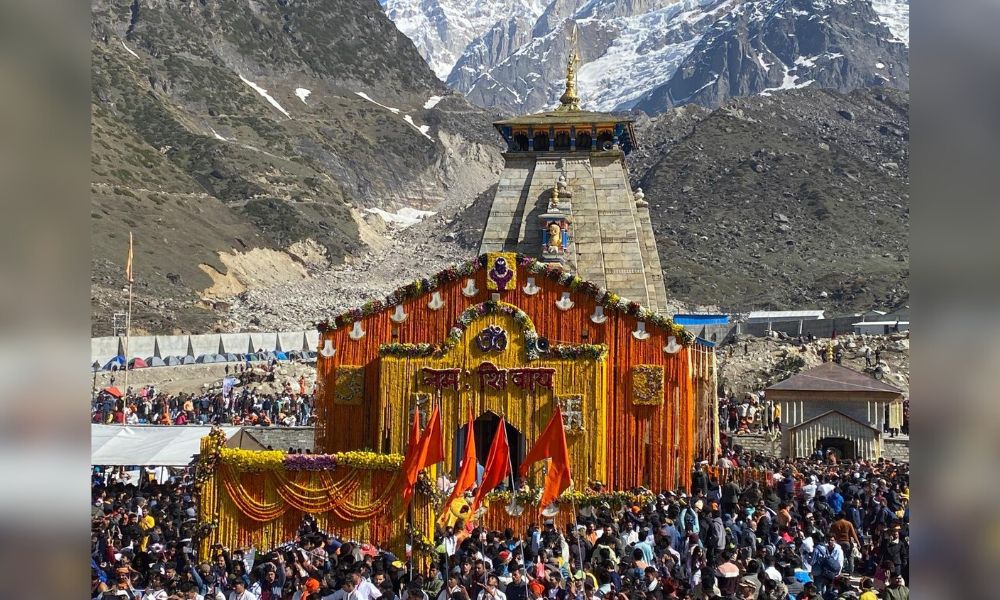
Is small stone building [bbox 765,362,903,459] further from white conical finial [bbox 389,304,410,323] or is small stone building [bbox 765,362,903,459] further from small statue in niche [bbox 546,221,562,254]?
white conical finial [bbox 389,304,410,323]

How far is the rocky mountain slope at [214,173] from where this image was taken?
4167 inches

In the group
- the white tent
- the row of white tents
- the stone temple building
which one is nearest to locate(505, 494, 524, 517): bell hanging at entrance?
the white tent

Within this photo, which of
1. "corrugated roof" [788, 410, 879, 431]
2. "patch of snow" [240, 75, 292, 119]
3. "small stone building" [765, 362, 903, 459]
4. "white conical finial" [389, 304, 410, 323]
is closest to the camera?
"white conical finial" [389, 304, 410, 323]

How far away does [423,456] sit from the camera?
22078 millimetres

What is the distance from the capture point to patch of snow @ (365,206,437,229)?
558 ft

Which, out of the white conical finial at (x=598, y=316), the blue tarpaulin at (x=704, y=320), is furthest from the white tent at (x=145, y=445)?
the blue tarpaulin at (x=704, y=320)

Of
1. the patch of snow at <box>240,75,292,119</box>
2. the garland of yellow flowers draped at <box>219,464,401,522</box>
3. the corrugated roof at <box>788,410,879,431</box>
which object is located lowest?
the garland of yellow flowers draped at <box>219,464,401,522</box>

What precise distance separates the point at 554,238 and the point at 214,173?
116m

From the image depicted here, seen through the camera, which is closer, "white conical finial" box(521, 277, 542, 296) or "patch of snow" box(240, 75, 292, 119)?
"white conical finial" box(521, 277, 542, 296)

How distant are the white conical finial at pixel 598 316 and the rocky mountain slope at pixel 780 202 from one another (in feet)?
245

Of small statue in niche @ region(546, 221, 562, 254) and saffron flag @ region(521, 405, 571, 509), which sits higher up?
small statue in niche @ region(546, 221, 562, 254)

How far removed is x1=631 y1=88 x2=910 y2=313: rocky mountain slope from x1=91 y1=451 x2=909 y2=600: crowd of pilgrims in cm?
7729

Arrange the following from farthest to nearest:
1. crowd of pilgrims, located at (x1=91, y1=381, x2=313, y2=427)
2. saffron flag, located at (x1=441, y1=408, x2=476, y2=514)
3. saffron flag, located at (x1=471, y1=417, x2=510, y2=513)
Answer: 1. crowd of pilgrims, located at (x1=91, y1=381, x2=313, y2=427)
2. saffron flag, located at (x1=441, y1=408, x2=476, y2=514)
3. saffron flag, located at (x1=471, y1=417, x2=510, y2=513)
